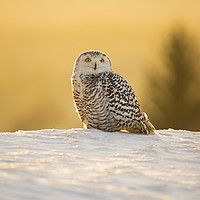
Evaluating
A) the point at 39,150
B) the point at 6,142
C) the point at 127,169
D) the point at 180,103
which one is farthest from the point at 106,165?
the point at 180,103

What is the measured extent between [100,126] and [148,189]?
296 centimetres

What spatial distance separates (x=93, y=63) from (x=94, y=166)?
260cm

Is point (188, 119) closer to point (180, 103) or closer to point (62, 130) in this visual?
point (180, 103)

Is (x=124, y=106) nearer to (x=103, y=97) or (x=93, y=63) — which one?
(x=103, y=97)

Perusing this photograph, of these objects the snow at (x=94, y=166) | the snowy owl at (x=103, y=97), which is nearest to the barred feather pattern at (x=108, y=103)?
the snowy owl at (x=103, y=97)

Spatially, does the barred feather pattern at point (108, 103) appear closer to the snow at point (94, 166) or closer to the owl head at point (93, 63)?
the owl head at point (93, 63)

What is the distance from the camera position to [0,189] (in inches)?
104

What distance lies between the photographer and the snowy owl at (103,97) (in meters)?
5.65

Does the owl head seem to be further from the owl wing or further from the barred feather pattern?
the owl wing

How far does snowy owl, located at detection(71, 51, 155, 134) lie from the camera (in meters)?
5.65

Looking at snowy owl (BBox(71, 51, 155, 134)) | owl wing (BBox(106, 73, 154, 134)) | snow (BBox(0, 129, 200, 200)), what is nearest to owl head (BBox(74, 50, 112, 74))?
snowy owl (BBox(71, 51, 155, 134))

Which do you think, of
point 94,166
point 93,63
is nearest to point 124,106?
point 93,63

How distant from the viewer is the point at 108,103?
5633mm

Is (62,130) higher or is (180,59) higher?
(180,59)
